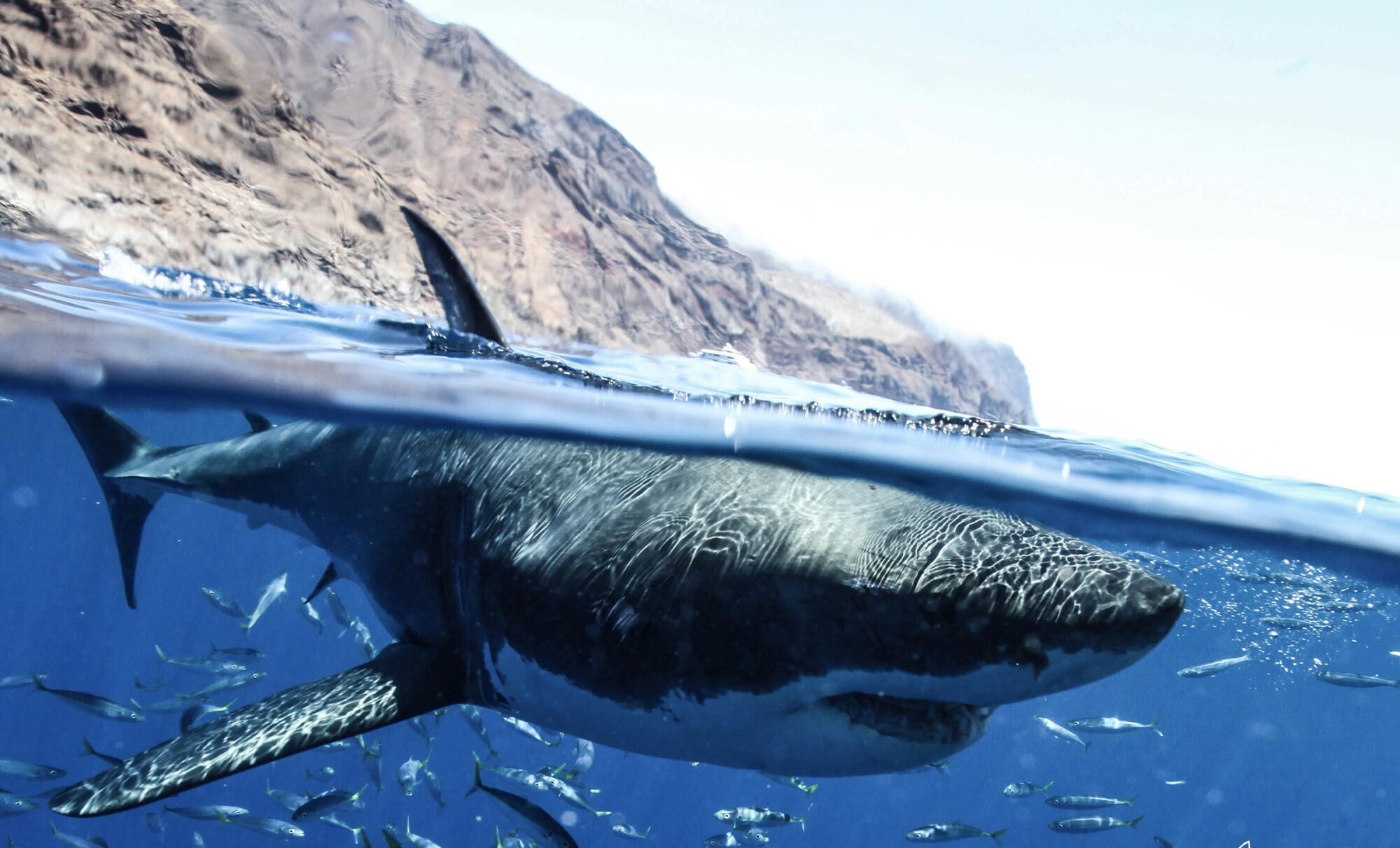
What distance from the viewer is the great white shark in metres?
2.08

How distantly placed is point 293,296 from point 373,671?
5.60 m

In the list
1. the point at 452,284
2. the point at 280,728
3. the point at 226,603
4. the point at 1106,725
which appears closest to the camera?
the point at 280,728

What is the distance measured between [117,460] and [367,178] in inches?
148

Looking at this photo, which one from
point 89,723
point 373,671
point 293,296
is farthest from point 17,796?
point 89,723

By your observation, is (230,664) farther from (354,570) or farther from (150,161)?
(354,570)

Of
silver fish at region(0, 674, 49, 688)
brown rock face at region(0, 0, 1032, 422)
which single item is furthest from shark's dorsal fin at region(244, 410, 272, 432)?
silver fish at region(0, 674, 49, 688)

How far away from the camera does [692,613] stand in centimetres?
249

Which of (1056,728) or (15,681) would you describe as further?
(1056,728)

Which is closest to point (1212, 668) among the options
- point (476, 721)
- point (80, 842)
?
point (476, 721)

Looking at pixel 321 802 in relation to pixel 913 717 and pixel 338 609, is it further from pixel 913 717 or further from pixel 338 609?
pixel 913 717

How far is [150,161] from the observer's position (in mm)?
6789

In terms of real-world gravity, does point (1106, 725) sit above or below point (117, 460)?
below

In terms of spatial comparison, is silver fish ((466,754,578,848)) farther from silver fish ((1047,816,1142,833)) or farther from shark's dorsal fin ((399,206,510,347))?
silver fish ((1047,816,1142,833))

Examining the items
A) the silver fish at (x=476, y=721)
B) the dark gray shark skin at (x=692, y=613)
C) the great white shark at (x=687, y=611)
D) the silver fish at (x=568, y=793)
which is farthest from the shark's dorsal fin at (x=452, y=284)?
the silver fish at (x=568, y=793)
